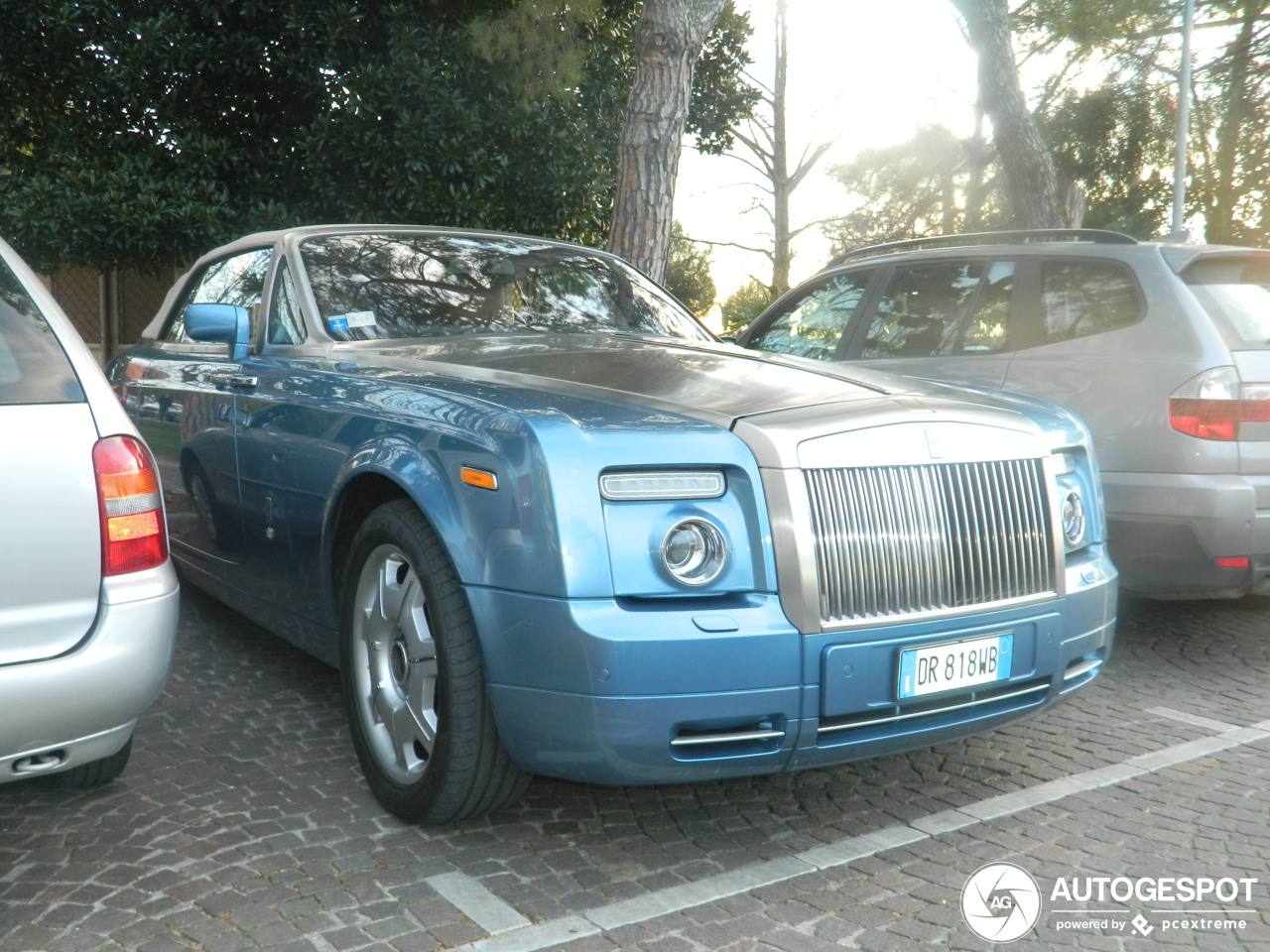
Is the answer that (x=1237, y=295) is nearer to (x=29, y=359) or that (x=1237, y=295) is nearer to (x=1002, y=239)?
(x=1002, y=239)

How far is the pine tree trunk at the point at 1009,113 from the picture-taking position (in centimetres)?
1252

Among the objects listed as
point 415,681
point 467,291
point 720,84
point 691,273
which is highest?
point 720,84

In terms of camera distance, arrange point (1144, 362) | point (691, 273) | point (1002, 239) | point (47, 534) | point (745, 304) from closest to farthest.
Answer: point (47, 534), point (1144, 362), point (1002, 239), point (745, 304), point (691, 273)

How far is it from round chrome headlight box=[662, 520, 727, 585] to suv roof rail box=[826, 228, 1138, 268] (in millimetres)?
3232

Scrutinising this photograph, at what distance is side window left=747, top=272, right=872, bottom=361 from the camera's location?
633 cm

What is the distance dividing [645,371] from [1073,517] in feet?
4.25

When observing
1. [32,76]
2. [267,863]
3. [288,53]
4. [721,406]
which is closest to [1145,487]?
[721,406]

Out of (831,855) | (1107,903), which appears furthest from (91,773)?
(1107,903)

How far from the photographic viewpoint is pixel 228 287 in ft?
16.4

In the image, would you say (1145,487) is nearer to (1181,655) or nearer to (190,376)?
(1181,655)

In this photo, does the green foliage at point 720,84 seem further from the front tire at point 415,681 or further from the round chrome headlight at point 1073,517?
the front tire at point 415,681

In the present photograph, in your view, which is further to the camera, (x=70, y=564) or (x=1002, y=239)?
(x=1002, y=239)

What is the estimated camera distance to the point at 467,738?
2.80 meters

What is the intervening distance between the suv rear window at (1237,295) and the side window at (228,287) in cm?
375
